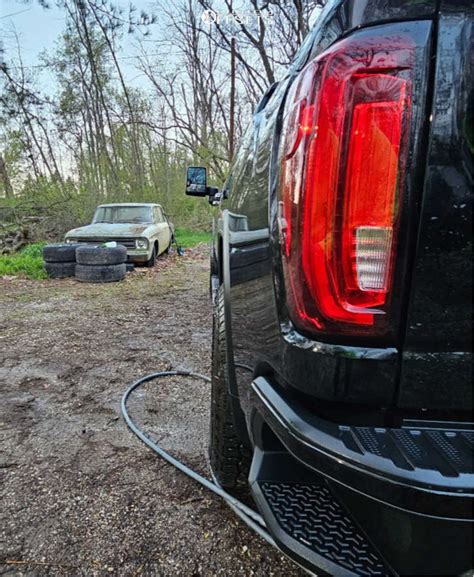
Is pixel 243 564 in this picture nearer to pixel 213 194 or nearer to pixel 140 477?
pixel 140 477

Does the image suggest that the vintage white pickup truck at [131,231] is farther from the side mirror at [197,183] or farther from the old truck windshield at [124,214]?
the side mirror at [197,183]

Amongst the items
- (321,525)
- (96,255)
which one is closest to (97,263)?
(96,255)

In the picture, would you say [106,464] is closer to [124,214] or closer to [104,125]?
[124,214]

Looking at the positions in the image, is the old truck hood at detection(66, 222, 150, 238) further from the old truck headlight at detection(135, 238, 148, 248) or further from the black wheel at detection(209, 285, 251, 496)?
the black wheel at detection(209, 285, 251, 496)

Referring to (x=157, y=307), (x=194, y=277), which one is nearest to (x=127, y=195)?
(x=194, y=277)

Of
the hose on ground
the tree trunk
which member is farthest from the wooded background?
the hose on ground

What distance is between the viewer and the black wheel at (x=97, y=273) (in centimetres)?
639

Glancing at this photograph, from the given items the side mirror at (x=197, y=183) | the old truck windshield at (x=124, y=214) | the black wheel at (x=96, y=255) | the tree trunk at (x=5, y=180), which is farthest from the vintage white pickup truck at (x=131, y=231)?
the tree trunk at (x=5, y=180)

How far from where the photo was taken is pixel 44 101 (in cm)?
1402

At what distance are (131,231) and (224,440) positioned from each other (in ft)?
21.5

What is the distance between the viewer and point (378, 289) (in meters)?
0.74

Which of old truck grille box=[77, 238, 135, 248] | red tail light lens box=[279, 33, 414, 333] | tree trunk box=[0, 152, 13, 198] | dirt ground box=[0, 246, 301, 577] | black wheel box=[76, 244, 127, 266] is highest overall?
tree trunk box=[0, 152, 13, 198]

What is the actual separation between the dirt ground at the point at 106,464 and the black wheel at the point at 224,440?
0.12m

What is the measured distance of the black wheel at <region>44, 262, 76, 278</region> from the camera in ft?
21.9
